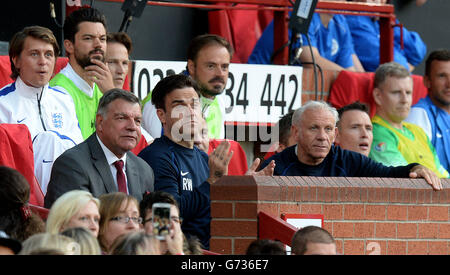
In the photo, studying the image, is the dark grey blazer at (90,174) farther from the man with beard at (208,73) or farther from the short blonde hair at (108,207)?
the man with beard at (208,73)

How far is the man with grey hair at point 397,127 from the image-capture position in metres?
8.85

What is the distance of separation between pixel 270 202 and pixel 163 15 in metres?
4.34

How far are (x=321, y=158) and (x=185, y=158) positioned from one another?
42.5 inches

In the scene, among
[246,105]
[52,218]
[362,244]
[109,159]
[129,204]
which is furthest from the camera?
[246,105]

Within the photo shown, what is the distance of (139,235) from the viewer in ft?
14.3

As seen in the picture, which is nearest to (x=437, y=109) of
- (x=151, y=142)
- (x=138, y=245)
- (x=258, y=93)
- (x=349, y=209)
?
(x=258, y=93)

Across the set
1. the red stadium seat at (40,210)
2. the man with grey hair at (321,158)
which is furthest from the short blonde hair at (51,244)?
the man with grey hair at (321,158)

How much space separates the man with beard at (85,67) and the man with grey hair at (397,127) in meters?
2.60

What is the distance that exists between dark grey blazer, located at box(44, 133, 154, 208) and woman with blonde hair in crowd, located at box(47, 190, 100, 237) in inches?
30.8

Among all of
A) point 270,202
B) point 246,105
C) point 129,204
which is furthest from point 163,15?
point 129,204

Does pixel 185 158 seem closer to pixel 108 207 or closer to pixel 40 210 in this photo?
pixel 40 210

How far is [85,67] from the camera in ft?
25.4

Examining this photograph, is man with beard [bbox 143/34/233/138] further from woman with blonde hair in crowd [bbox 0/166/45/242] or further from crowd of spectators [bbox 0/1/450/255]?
woman with blonde hair in crowd [bbox 0/166/45/242]
